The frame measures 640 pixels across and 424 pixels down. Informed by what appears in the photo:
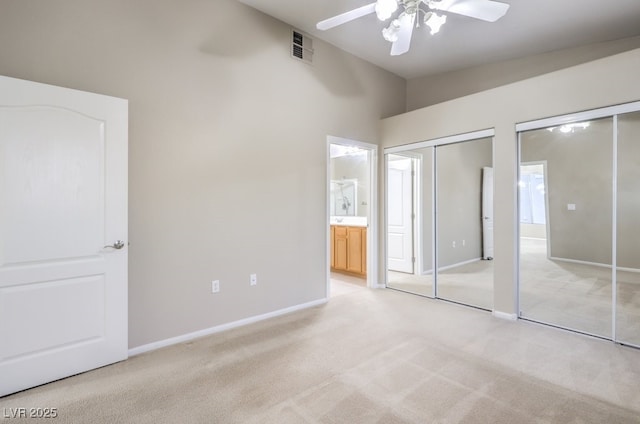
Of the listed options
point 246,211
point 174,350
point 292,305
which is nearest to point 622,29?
point 246,211

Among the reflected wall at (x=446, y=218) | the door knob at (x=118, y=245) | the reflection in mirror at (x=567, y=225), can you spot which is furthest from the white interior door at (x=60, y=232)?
the reflection in mirror at (x=567, y=225)

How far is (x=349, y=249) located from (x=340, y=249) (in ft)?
0.71

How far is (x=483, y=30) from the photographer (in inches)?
144

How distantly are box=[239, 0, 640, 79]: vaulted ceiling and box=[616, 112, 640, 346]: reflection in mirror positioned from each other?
124cm

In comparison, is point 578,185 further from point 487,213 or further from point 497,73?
point 497,73

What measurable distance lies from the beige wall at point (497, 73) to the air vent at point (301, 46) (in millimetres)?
2151

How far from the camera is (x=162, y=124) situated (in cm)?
280

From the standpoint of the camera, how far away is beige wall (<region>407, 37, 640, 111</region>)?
378 centimetres

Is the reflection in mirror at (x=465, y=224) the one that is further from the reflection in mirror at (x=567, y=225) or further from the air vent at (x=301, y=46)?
the air vent at (x=301, y=46)

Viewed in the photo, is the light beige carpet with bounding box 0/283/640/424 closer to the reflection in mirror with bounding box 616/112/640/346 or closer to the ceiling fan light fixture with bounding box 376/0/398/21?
the reflection in mirror with bounding box 616/112/640/346

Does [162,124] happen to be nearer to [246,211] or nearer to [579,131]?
[246,211]

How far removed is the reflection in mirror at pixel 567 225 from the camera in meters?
3.05

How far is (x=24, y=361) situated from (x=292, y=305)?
2337 millimetres

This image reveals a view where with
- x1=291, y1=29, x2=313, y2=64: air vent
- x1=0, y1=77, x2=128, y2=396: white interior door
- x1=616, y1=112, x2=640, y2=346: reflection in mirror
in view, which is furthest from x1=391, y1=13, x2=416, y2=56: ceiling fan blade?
x1=0, y1=77, x2=128, y2=396: white interior door
